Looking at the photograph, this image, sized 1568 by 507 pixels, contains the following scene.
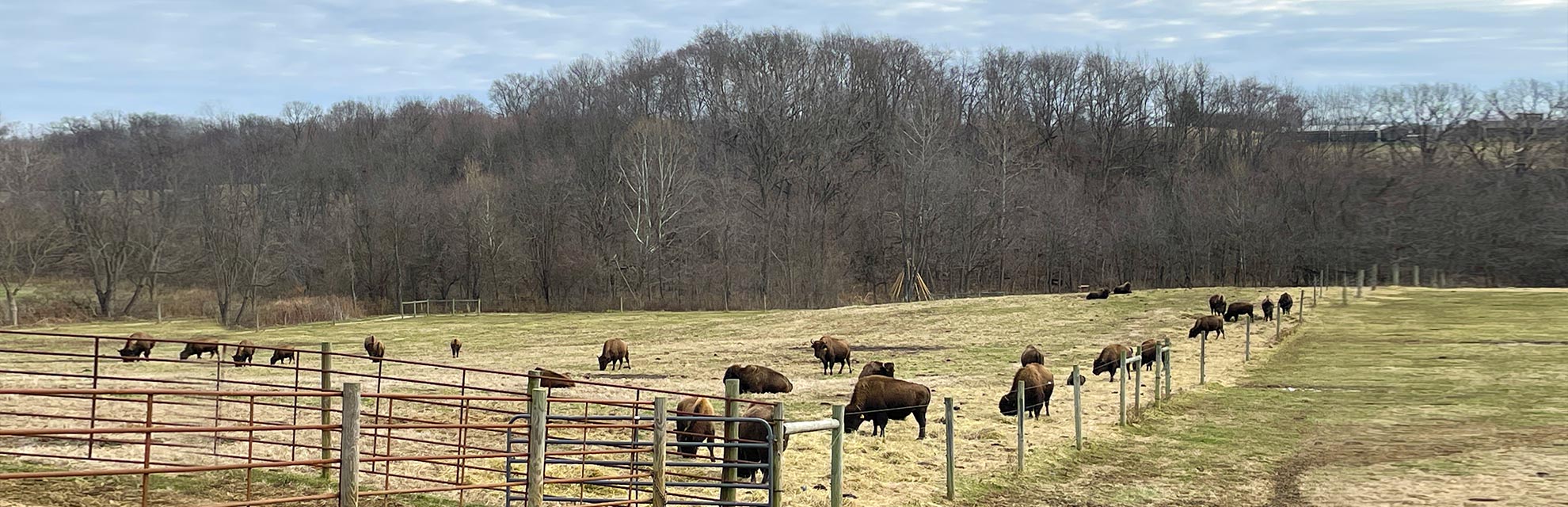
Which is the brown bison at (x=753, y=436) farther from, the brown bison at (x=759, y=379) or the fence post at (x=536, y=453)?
the brown bison at (x=759, y=379)

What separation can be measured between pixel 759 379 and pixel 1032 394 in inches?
248

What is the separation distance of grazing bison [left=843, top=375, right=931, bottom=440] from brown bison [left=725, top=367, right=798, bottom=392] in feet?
17.9

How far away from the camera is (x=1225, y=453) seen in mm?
17438

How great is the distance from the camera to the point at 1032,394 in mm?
20391

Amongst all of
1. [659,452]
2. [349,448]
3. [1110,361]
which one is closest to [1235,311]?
[1110,361]

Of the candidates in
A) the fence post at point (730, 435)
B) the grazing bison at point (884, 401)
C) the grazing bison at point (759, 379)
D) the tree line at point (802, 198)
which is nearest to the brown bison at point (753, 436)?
the fence post at point (730, 435)

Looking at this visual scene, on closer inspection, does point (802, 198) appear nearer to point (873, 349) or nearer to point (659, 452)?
point (873, 349)

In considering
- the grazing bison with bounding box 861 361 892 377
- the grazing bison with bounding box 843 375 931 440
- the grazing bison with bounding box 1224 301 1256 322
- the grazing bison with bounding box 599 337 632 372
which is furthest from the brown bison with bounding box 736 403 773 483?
the grazing bison with bounding box 1224 301 1256 322

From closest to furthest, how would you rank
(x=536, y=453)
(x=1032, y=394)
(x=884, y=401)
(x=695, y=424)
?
(x=536, y=453) → (x=695, y=424) → (x=884, y=401) → (x=1032, y=394)

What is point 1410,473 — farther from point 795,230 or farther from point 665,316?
point 795,230

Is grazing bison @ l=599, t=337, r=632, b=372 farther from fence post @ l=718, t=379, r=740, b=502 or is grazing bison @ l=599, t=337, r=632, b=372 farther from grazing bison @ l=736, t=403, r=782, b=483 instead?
fence post @ l=718, t=379, r=740, b=502

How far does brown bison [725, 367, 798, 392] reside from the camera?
24.5 metres

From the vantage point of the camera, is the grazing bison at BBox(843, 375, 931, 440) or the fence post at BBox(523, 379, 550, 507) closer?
the fence post at BBox(523, 379, 550, 507)

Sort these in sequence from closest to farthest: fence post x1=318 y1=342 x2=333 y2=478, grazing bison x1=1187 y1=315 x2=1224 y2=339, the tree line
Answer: fence post x1=318 y1=342 x2=333 y2=478
grazing bison x1=1187 y1=315 x2=1224 y2=339
the tree line
